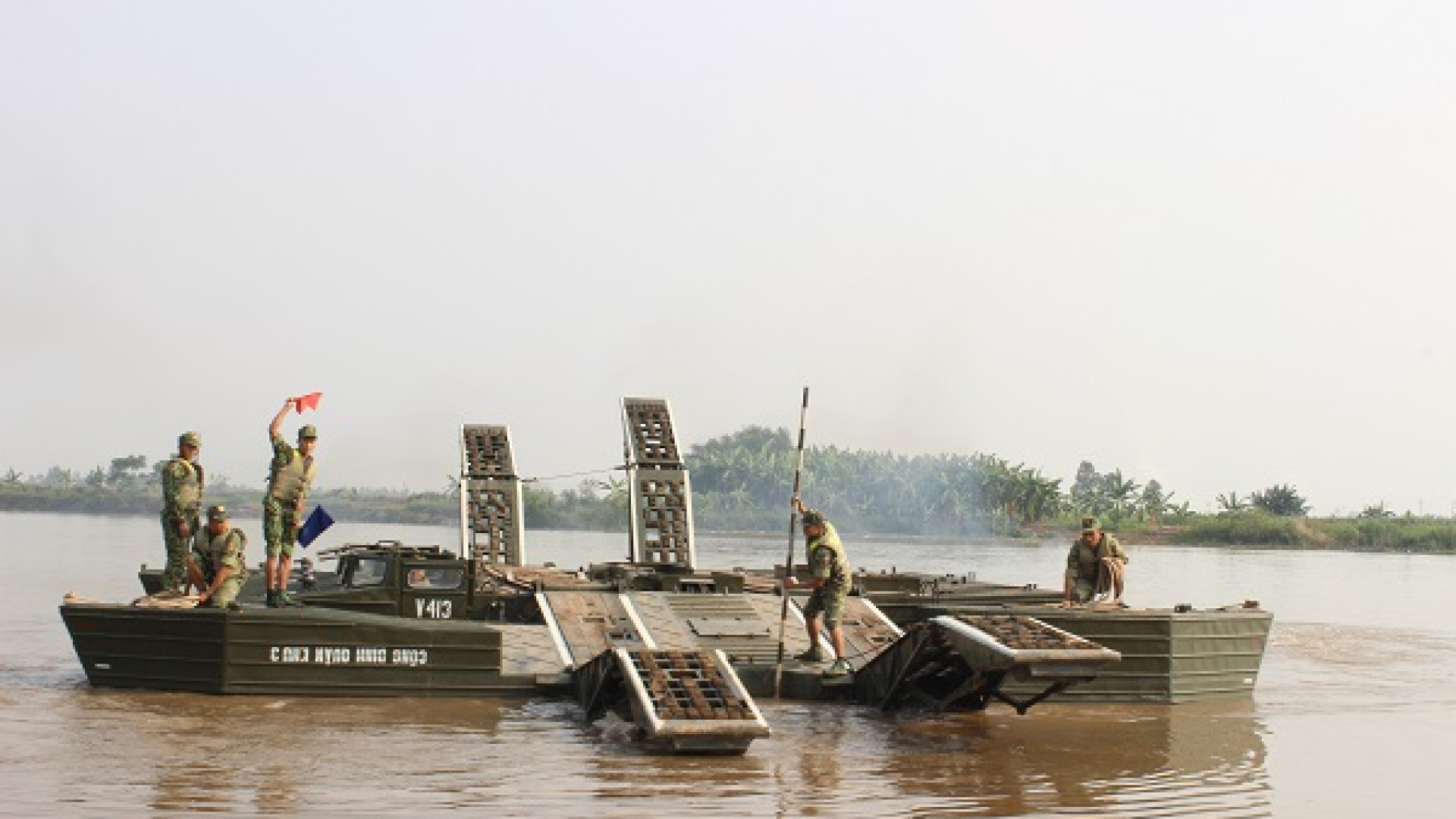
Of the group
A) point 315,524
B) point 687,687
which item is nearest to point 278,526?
point 315,524

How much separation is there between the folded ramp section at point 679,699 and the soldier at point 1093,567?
16.7 feet

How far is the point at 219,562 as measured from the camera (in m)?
17.3

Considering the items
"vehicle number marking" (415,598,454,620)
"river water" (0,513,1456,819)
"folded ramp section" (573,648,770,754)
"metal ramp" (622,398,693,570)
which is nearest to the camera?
"river water" (0,513,1456,819)

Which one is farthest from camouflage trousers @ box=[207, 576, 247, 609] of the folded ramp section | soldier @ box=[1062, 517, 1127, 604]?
Answer: soldier @ box=[1062, 517, 1127, 604]

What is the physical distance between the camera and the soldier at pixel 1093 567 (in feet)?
66.5

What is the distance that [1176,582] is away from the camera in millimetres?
49656

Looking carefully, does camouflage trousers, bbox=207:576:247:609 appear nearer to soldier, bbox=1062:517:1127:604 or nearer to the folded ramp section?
the folded ramp section

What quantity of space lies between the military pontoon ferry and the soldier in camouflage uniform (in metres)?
0.20

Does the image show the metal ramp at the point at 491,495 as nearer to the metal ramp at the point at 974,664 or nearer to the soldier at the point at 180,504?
the soldier at the point at 180,504

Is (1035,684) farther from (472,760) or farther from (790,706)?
(472,760)

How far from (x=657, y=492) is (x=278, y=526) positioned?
8.73 m

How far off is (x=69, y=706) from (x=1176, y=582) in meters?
36.9

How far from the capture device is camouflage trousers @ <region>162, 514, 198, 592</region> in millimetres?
18547

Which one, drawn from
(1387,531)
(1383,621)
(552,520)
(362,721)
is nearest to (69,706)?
(362,721)
